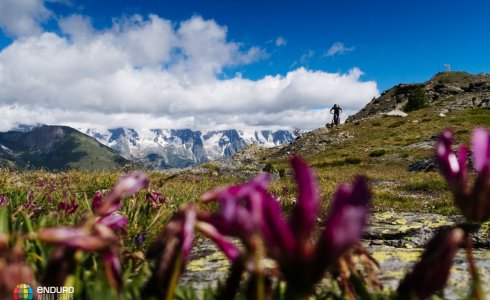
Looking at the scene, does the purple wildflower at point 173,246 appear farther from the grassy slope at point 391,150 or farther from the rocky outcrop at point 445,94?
the rocky outcrop at point 445,94

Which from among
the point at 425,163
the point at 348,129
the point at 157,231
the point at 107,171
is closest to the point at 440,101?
the point at 348,129

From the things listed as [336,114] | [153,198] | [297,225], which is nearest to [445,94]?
[336,114]

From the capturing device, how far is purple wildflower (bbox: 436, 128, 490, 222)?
1.19m

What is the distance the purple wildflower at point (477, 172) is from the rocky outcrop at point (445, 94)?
213 feet

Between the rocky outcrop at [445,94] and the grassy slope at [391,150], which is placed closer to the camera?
the grassy slope at [391,150]

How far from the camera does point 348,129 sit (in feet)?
201

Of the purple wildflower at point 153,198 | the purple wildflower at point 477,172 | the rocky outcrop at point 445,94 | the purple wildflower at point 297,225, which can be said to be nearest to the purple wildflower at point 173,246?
the purple wildflower at point 297,225

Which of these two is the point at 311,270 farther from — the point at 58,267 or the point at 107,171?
the point at 107,171

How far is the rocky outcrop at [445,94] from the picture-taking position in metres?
65.9

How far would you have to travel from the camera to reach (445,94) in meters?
79.2

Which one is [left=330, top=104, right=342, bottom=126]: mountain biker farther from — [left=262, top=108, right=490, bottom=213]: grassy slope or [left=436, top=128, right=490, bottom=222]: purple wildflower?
[left=436, top=128, right=490, bottom=222]: purple wildflower

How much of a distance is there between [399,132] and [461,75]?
169 feet

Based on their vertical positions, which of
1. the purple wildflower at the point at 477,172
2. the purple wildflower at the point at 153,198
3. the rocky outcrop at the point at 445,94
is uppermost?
the rocky outcrop at the point at 445,94

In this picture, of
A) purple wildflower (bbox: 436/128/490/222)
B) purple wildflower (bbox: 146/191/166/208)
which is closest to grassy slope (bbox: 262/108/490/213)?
purple wildflower (bbox: 146/191/166/208)
